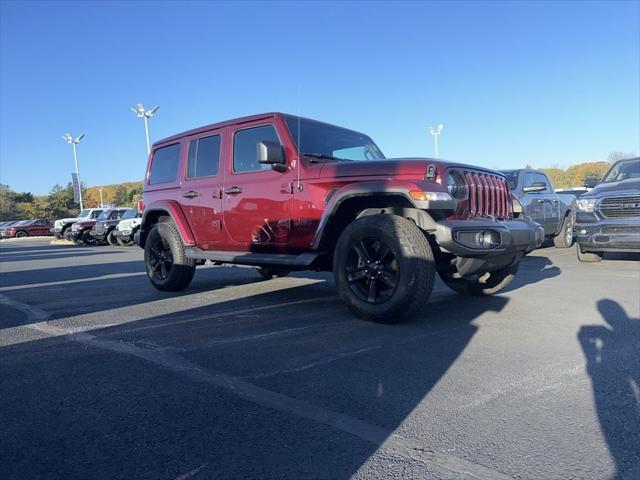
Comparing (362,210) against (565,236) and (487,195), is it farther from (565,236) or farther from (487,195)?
(565,236)

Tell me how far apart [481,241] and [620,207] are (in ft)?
17.1

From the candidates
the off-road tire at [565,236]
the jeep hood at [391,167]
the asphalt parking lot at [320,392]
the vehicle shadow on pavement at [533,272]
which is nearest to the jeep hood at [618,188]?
the vehicle shadow on pavement at [533,272]

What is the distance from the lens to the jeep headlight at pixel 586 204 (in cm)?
837

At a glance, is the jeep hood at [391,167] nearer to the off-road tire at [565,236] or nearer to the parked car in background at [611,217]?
the parked car in background at [611,217]

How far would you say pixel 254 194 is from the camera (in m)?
5.55

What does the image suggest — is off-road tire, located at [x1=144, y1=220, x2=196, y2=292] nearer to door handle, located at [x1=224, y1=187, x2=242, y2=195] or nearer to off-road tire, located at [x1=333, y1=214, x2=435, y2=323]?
door handle, located at [x1=224, y1=187, x2=242, y2=195]

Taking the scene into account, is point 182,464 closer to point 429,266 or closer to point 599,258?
point 429,266

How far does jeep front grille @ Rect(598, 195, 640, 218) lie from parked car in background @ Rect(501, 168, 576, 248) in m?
1.05

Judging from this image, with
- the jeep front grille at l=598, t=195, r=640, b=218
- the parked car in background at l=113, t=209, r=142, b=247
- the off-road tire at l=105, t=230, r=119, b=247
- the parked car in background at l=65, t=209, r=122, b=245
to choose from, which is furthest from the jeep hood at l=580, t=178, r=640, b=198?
the parked car in background at l=65, t=209, r=122, b=245

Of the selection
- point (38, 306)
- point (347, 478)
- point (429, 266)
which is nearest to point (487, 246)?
point (429, 266)

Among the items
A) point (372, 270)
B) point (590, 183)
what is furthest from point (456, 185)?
point (590, 183)

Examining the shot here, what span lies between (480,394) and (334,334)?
5.15 ft

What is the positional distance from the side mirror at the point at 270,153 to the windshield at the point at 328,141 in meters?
0.34

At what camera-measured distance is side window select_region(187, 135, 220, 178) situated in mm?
6171
